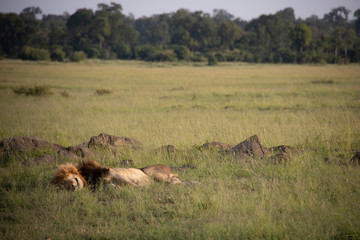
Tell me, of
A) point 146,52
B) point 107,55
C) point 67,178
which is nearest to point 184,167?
point 67,178

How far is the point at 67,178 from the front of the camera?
3.88 m

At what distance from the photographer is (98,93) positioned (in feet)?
55.8

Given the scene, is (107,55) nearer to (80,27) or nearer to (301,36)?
(80,27)

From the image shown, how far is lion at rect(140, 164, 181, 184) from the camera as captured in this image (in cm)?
424

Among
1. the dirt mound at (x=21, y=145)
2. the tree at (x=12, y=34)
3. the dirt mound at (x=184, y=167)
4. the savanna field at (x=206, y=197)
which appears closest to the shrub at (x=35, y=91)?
the savanna field at (x=206, y=197)

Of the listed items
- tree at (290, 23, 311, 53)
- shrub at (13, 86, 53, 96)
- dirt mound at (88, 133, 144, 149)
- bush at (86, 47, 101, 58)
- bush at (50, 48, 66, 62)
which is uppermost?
tree at (290, 23, 311, 53)

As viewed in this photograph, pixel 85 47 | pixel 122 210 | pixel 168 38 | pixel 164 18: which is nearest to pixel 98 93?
pixel 122 210

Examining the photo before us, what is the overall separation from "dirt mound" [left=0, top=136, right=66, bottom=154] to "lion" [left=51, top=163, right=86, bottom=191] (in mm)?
2185

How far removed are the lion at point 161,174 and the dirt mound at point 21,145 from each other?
2.47 meters

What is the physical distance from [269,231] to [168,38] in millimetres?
88812

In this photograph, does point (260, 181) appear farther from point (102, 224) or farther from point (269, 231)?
point (102, 224)

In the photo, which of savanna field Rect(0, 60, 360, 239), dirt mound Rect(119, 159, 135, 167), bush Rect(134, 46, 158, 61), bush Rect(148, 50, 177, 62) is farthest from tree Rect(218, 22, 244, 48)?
dirt mound Rect(119, 159, 135, 167)

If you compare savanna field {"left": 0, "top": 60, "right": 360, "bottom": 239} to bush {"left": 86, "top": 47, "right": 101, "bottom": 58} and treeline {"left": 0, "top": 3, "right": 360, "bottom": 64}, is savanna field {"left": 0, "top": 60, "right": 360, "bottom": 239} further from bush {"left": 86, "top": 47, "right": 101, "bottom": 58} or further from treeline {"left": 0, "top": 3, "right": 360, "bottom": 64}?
bush {"left": 86, "top": 47, "right": 101, "bottom": 58}

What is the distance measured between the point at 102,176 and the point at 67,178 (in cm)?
43
